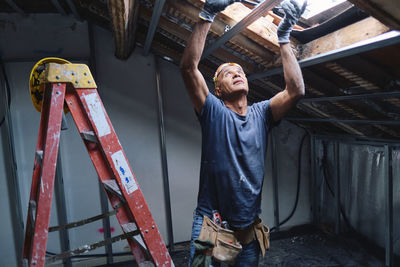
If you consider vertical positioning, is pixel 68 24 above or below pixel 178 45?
above

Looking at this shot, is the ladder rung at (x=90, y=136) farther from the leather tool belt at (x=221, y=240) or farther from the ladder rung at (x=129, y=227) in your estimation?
the leather tool belt at (x=221, y=240)

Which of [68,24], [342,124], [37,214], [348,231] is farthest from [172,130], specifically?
[348,231]

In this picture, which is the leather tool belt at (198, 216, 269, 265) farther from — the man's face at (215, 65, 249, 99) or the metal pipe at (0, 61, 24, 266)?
the metal pipe at (0, 61, 24, 266)

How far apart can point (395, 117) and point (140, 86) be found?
234 centimetres

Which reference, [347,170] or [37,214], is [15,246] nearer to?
[37,214]

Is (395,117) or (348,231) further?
(348,231)

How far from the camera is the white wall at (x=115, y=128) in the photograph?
2488 millimetres

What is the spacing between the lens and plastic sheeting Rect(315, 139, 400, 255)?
248cm

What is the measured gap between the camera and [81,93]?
1110 millimetres

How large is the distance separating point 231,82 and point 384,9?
2.25 ft

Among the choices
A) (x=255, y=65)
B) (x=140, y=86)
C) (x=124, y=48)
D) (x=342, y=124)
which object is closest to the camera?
(x=255, y=65)

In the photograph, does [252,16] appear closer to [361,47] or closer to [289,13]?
[289,13]

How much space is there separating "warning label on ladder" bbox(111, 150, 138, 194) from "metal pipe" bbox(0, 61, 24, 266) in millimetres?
1930

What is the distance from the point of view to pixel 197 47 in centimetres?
118
